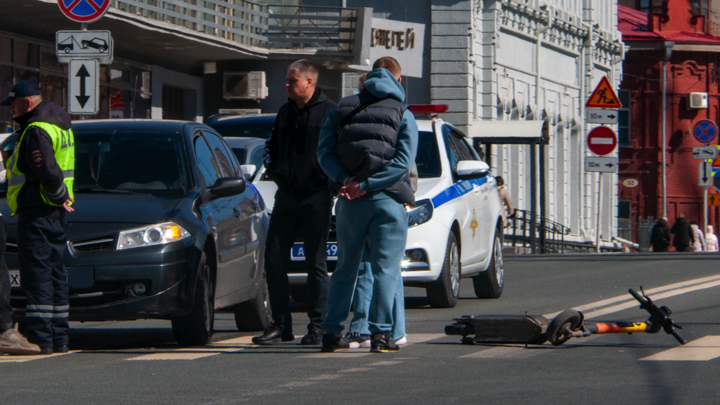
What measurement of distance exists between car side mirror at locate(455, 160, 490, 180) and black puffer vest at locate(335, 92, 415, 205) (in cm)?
441

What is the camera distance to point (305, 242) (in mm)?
9273

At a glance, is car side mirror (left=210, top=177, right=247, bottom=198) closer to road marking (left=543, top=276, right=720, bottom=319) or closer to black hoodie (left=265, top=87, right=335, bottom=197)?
black hoodie (left=265, top=87, right=335, bottom=197)

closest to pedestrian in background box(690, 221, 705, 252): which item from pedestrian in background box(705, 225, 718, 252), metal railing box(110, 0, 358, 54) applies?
pedestrian in background box(705, 225, 718, 252)

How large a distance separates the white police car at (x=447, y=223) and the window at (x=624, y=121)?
45361 millimetres

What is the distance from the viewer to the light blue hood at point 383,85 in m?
8.65

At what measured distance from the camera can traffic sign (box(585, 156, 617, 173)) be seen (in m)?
29.9

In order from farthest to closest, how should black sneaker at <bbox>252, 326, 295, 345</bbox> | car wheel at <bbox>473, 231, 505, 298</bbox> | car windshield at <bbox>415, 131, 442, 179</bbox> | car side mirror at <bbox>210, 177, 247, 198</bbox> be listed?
car wheel at <bbox>473, 231, 505, 298</bbox> < car windshield at <bbox>415, 131, 442, 179</bbox> < car side mirror at <bbox>210, 177, 247, 198</bbox> < black sneaker at <bbox>252, 326, 295, 345</bbox>

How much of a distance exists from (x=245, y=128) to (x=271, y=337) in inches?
273

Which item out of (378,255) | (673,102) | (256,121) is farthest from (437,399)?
(673,102)

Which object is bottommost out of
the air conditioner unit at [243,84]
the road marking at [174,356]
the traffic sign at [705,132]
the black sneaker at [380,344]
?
the road marking at [174,356]

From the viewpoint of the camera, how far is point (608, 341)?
950 cm

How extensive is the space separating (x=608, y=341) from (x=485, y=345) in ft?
2.78

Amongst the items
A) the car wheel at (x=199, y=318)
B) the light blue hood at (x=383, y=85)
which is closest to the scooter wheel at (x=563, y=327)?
the light blue hood at (x=383, y=85)

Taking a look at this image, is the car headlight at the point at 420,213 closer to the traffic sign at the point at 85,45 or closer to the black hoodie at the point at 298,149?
the black hoodie at the point at 298,149
